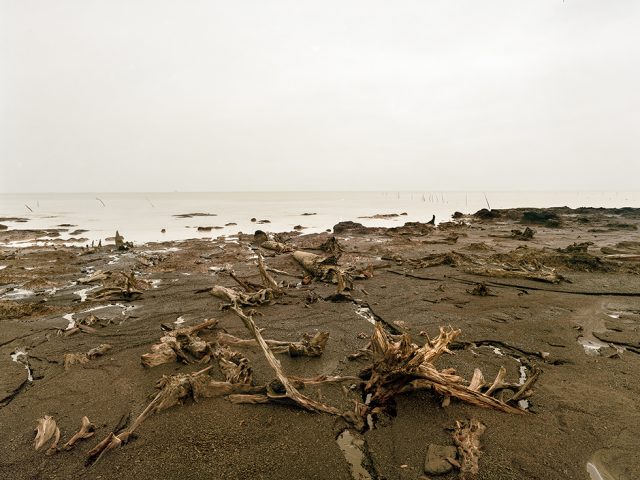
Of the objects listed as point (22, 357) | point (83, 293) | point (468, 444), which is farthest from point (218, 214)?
point (468, 444)

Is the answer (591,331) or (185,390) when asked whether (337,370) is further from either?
(591,331)

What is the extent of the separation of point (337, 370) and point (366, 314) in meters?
2.59

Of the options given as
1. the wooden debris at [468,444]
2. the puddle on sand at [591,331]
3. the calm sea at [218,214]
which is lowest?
the calm sea at [218,214]

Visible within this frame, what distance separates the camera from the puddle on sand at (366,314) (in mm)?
6819

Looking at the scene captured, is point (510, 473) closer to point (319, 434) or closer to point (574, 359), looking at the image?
point (319, 434)

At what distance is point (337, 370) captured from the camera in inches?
188

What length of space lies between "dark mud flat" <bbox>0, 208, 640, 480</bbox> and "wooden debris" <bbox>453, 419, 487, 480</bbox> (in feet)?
0.28

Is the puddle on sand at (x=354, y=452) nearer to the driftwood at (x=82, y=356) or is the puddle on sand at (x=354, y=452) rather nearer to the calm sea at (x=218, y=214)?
the driftwood at (x=82, y=356)

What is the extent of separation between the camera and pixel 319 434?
352 cm

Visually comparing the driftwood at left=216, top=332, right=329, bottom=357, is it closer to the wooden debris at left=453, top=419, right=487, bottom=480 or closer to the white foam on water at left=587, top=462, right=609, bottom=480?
the wooden debris at left=453, top=419, right=487, bottom=480

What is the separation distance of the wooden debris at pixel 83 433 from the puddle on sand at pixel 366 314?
4804 mm

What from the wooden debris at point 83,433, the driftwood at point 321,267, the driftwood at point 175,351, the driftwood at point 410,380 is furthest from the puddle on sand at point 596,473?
the driftwood at point 321,267

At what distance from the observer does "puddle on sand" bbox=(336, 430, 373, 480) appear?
9.94ft

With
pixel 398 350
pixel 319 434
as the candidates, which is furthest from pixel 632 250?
pixel 319 434
